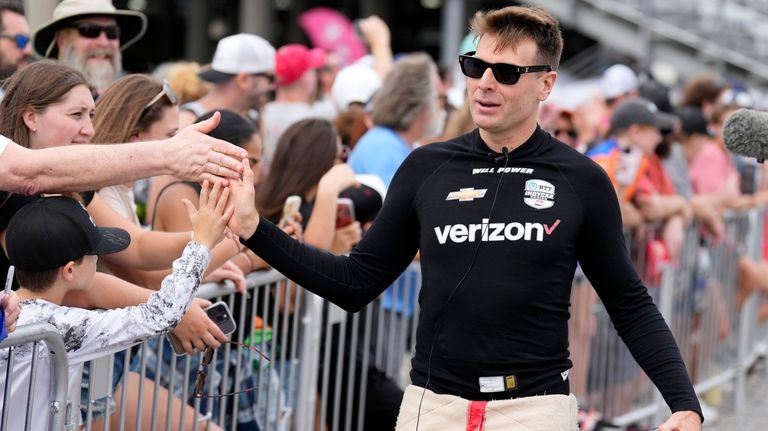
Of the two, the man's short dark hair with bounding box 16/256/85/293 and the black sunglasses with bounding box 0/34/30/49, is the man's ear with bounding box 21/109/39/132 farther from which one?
the black sunglasses with bounding box 0/34/30/49

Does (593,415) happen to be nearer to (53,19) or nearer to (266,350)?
(266,350)

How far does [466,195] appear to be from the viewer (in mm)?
3658

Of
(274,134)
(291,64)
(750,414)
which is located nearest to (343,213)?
(274,134)

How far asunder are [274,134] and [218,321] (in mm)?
3998

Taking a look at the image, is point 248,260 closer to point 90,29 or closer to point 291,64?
point 90,29

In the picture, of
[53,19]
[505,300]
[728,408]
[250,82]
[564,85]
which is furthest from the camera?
[564,85]

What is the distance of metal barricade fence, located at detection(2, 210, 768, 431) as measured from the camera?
440 centimetres

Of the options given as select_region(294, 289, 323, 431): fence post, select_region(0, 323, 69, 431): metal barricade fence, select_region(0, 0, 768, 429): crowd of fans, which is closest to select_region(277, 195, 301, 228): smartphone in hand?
select_region(0, 0, 768, 429): crowd of fans

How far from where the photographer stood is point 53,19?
18.8ft

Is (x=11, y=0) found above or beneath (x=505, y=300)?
above

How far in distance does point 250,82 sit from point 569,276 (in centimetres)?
356

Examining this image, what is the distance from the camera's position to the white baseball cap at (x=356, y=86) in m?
8.41

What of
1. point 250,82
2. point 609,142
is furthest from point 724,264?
point 250,82

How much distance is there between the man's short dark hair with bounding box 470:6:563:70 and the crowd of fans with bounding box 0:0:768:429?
1293 millimetres
